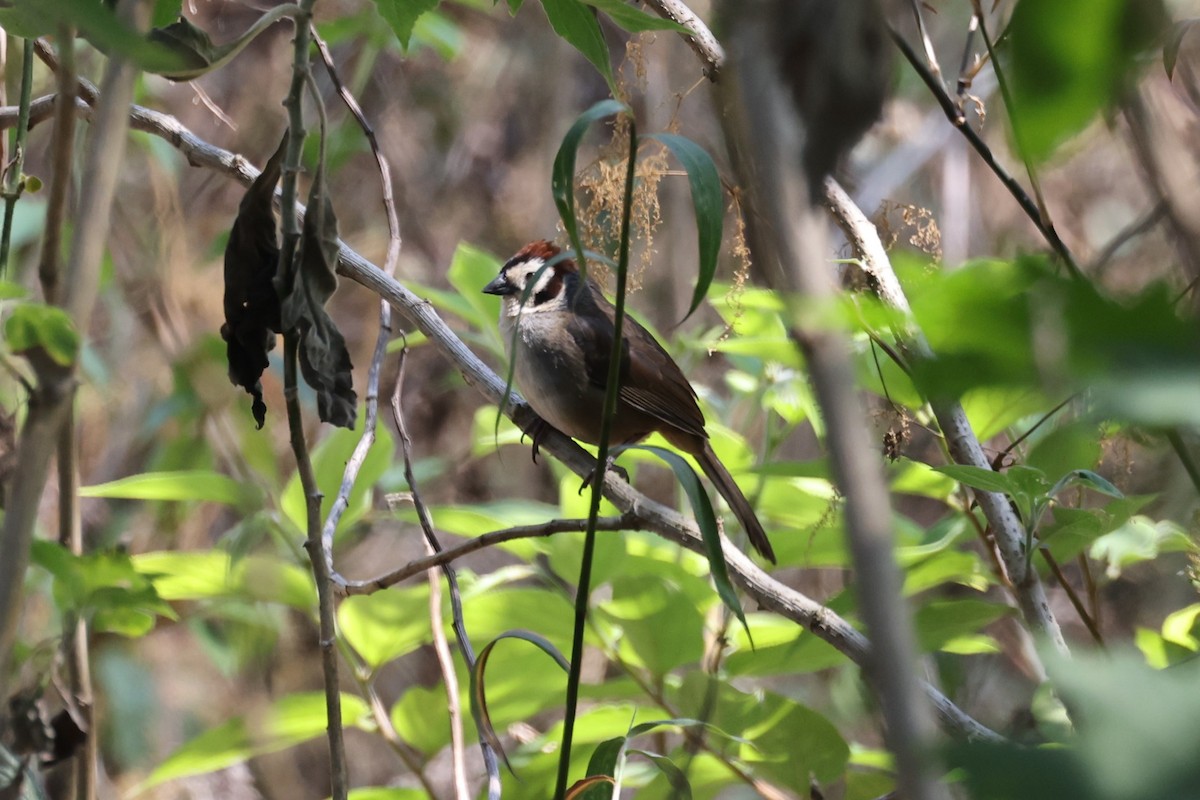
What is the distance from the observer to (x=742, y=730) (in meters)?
2.00

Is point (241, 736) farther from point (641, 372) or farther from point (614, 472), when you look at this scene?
point (641, 372)

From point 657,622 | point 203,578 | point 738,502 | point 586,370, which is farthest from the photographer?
point 586,370

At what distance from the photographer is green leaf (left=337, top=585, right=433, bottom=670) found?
7.34 feet

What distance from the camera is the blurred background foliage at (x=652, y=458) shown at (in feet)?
1.82

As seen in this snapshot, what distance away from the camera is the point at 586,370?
358 centimetres

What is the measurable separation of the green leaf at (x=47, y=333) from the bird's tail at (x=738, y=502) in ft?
5.48

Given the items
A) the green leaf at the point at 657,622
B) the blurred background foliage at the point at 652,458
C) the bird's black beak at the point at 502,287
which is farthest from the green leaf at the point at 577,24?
the bird's black beak at the point at 502,287

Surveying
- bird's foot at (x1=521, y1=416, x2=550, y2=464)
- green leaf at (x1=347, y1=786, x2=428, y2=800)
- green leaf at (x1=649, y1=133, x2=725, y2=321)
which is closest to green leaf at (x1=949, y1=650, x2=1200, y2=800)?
green leaf at (x1=649, y1=133, x2=725, y2=321)

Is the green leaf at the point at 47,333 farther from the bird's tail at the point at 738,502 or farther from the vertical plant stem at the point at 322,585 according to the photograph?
the bird's tail at the point at 738,502

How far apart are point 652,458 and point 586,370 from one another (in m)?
0.79

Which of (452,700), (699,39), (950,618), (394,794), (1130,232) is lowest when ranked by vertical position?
(394,794)

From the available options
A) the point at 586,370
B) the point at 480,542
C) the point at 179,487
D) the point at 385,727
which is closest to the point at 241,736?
the point at 385,727

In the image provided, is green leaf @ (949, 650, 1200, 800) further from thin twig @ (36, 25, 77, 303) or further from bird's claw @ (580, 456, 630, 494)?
bird's claw @ (580, 456, 630, 494)

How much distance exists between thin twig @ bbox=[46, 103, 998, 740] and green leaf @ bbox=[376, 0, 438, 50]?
481mm
